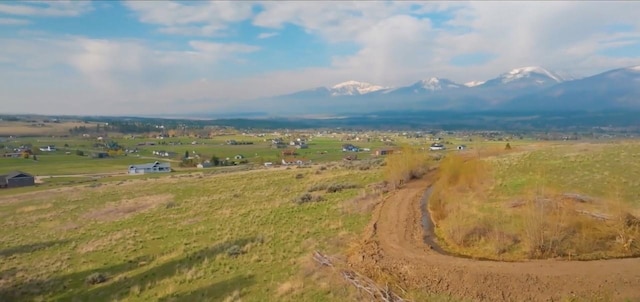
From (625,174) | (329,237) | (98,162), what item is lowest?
(98,162)

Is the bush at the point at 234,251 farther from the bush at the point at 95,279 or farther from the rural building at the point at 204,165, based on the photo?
the rural building at the point at 204,165

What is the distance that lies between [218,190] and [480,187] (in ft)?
95.3

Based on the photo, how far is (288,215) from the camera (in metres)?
30.7

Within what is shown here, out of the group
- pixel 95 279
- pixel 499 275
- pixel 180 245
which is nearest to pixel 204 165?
pixel 180 245

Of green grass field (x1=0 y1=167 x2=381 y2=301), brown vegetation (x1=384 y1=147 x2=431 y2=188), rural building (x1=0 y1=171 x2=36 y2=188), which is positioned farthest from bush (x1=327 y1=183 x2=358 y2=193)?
rural building (x1=0 y1=171 x2=36 y2=188)

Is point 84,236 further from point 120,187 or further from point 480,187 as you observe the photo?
point 120,187

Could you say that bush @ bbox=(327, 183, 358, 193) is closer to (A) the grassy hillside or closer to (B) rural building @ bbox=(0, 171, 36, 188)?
(A) the grassy hillside

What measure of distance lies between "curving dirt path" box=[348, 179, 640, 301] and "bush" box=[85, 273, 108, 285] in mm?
11330

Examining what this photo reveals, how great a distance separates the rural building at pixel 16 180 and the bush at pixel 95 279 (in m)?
63.0

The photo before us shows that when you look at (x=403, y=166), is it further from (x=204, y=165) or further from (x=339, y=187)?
(x=204, y=165)

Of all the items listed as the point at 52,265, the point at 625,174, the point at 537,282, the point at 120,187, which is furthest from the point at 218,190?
the point at 537,282

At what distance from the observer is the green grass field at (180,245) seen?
18.9 m

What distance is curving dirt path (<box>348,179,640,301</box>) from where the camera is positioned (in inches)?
557

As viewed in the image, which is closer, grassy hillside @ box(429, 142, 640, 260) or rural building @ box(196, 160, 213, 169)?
grassy hillside @ box(429, 142, 640, 260)
